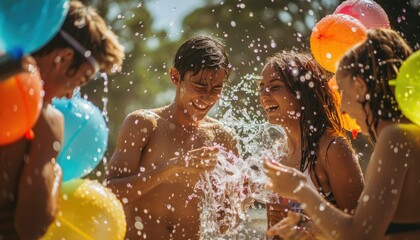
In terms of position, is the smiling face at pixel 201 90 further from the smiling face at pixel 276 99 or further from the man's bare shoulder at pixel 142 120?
the smiling face at pixel 276 99

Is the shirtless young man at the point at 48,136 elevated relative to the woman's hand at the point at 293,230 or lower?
elevated

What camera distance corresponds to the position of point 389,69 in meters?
3.30

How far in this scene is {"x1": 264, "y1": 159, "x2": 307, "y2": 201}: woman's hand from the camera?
3.30m

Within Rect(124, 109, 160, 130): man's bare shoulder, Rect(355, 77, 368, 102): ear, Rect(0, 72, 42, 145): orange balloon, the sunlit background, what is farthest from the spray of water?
the sunlit background

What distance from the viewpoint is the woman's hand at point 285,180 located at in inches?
130

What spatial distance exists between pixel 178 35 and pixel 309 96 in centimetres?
1309

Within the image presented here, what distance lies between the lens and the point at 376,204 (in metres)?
3.00

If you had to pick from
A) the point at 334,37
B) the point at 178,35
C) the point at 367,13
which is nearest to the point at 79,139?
the point at 334,37

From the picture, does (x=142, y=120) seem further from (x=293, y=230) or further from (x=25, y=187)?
(x=25, y=187)

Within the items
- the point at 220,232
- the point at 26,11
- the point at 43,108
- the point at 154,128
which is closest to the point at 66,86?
the point at 43,108

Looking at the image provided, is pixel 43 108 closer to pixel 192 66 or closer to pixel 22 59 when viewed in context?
pixel 22 59

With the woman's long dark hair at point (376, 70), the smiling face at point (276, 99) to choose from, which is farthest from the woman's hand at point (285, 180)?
the smiling face at point (276, 99)

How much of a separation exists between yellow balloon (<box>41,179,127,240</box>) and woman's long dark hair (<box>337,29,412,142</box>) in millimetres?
1284

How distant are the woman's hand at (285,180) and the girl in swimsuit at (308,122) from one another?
2.16 ft
